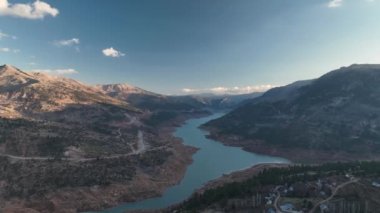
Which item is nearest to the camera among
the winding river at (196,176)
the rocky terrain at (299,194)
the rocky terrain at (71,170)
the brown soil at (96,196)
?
the rocky terrain at (299,194)

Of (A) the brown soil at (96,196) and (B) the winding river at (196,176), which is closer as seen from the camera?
(A) the brown soil at (96,196)

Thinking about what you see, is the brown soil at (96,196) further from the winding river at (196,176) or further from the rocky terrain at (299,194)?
the rocky terrain at (299,194)

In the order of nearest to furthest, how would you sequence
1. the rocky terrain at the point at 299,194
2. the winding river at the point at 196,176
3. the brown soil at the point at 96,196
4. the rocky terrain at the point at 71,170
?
1. the rocky terrain at the point at 299,194
2. the brown soil at the point at 96,196
3. the rocky terrain at the point at 71,170
4. the winding river at the point at 196,176

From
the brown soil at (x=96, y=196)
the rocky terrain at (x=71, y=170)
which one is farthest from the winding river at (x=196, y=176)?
the rocky terrain at (x=71, y=170)

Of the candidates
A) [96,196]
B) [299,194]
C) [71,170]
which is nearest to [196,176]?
[96,196]

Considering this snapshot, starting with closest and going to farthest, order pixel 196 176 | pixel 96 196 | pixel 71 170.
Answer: pixel 96 196 → pixel 71 170 → pixel 196 176

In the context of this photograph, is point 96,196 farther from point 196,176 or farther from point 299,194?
point 299,194

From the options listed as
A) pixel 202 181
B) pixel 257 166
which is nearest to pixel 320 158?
pixel 257 166

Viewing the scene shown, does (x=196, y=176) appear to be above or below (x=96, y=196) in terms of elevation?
below

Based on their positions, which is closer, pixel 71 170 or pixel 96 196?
pixel 96 196

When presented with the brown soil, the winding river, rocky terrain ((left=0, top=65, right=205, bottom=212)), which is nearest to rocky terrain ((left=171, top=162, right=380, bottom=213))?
the winding river

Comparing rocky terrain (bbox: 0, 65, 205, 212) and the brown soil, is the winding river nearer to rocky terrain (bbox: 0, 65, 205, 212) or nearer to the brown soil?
the brown soil
